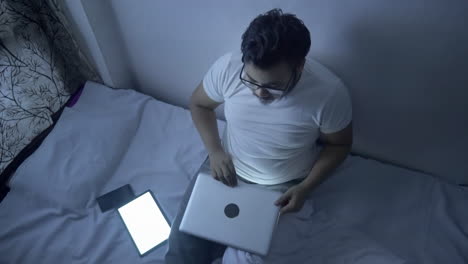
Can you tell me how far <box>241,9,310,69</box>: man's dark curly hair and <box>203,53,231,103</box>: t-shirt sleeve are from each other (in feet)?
0.69

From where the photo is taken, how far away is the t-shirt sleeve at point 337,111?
791 millimetres

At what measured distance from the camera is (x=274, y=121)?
867 mm

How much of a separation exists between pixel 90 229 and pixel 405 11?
128cm

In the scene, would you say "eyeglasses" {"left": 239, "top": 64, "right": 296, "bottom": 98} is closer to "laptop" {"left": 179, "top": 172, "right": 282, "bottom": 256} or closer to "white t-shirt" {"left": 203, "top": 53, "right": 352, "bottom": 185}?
"white t-shirt" {"left": 203, "top": 53, "right": 352, "bottom": 185}

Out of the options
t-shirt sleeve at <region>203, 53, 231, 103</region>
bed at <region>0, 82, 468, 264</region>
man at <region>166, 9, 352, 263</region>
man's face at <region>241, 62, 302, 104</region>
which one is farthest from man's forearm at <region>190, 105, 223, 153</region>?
man's face at <region>241, 62, 302, 104</region>

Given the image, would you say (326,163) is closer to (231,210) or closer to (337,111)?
(337,111)

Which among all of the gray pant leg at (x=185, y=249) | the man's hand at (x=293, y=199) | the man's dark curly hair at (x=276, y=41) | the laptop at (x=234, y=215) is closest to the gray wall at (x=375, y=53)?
the man's dark curly hair at (x=276, y=41)

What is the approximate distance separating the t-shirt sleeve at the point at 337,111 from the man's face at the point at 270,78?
0.13m

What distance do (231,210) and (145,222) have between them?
1.49ft

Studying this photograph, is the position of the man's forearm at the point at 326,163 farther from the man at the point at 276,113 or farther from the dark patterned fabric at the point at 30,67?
the dark patterned fabric at the point at 30,67

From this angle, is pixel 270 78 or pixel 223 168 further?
pixel 223 168

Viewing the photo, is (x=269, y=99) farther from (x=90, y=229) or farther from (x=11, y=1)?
(x=11, y=1)

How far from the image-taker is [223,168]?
94 centimetres

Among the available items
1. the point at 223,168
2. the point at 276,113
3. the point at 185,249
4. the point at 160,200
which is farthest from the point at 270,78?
the point at 160,200
